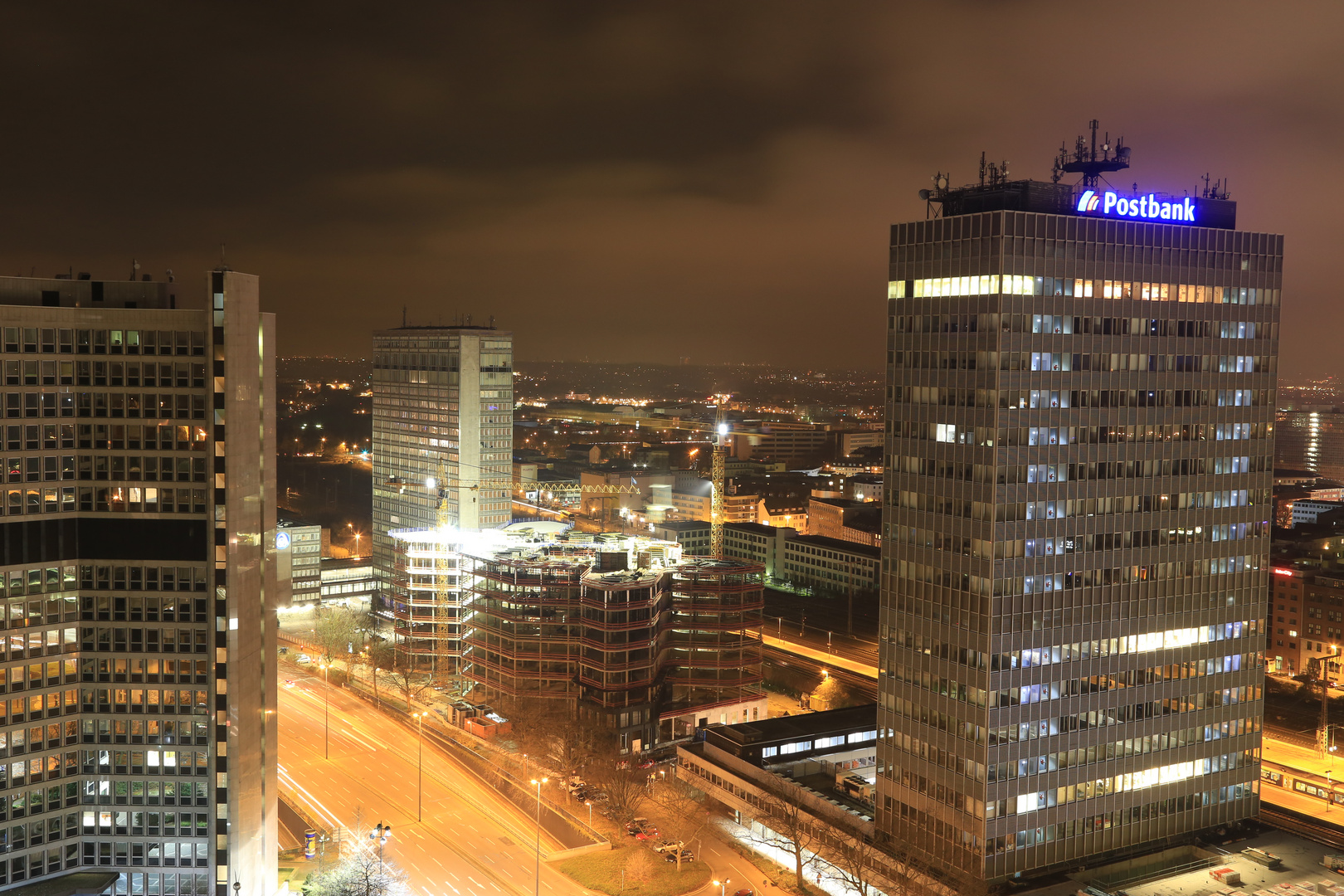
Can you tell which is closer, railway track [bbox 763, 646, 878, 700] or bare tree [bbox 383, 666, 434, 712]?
bare tree [bbox 383, 666, 434, 712]

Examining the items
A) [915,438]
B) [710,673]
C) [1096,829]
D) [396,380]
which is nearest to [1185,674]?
[1096,829]

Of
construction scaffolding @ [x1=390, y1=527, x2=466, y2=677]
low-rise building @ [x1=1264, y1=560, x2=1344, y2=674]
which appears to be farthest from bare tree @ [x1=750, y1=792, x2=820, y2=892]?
low-rise building @ [x1=1264, y1=560, x2=1344, y2=674]

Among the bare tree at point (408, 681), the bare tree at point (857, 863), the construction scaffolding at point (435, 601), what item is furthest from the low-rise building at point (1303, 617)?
the bare tree at point (408, 681)

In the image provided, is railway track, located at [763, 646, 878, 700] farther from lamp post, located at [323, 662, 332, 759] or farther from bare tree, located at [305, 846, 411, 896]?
bare tree, located at [305, 846, 411, 896]

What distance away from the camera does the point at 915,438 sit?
281 feet

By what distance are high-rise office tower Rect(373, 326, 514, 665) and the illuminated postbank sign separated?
4245 inches

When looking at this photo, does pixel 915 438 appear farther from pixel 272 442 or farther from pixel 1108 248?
pixel 272 442

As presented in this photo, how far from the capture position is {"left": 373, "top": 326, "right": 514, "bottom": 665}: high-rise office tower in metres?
178

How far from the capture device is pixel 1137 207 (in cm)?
8769

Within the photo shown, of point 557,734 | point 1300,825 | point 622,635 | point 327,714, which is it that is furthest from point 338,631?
point 1300,825

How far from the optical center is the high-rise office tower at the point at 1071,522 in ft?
266

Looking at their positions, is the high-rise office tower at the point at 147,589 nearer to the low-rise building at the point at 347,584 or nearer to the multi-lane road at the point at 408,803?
the multi-lane road at the point at 408,803

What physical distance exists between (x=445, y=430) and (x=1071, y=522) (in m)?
118

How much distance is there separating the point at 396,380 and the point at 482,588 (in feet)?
212
